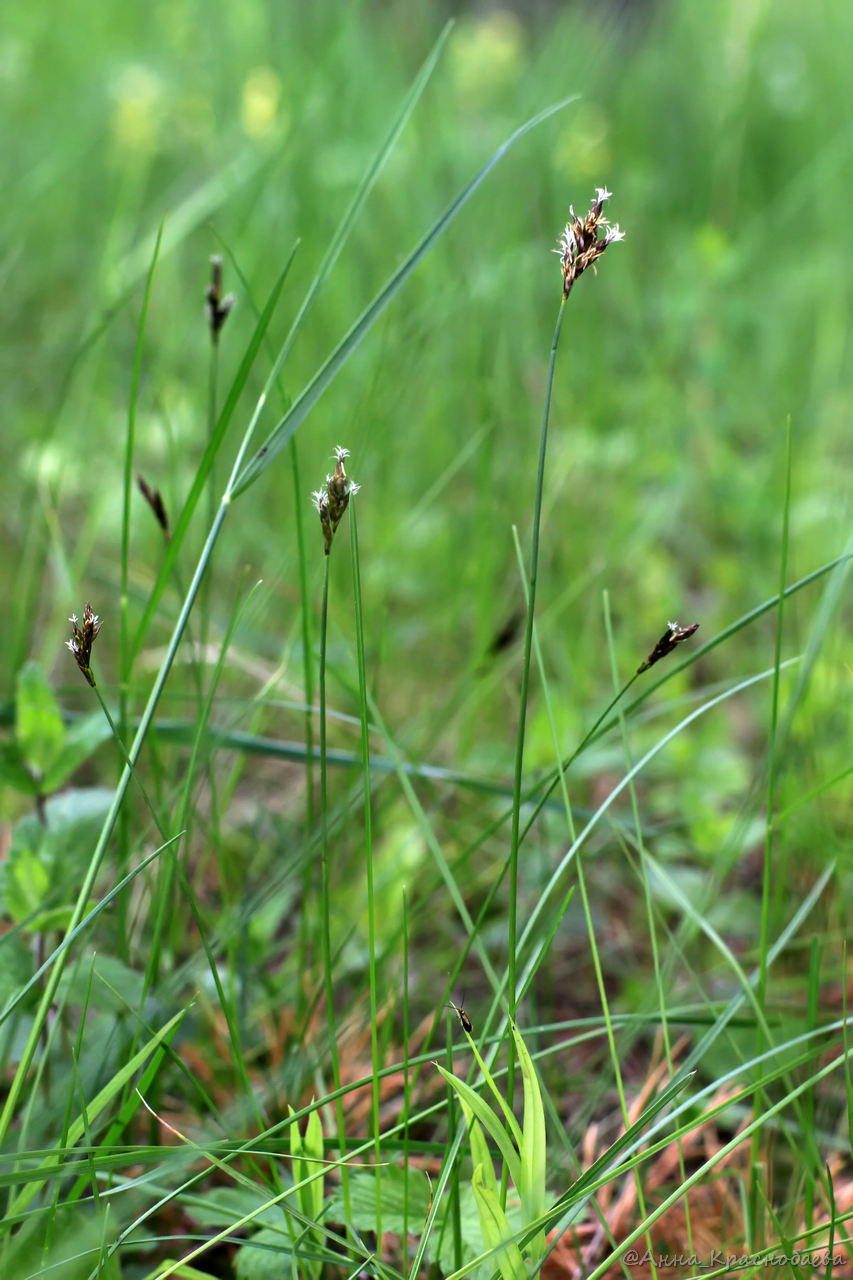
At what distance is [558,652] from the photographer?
5.00ft

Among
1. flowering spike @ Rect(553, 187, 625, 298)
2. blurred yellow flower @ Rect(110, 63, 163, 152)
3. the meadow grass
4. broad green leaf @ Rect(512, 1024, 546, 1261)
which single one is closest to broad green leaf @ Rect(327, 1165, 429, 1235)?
the meadow grass

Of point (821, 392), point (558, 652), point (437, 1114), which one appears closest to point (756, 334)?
point (821, 392)

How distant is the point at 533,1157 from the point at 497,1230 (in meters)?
0.05

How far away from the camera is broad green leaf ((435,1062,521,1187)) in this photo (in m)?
0.55

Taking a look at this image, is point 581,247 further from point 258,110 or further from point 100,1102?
point 258,110

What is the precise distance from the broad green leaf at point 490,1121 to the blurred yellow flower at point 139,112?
2.49m

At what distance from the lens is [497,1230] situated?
22.3 inches

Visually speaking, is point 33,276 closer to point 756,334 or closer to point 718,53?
point 756,334

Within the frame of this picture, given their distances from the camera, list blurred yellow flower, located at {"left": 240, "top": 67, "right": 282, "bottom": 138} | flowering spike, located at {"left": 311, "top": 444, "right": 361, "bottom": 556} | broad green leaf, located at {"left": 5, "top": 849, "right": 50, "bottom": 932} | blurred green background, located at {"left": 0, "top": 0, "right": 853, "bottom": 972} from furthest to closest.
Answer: blurred yellow flower, located at {"left": 240, "top": 67, "right": 282, "bottom": 138} < blurred green background, located at {"left": 0, "top": 0, "right": 853, "bottom": 972} < broad green leaf, located at {"left": 5, "top": 849, "right": 50, "bottom": 932} < flowering spike, located at {"left": 311, "top": 444, "right": 361, "bottom": 556}

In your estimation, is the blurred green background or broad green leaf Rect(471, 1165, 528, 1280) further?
the blurred green background

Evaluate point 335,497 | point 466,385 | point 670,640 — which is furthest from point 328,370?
point 466,385

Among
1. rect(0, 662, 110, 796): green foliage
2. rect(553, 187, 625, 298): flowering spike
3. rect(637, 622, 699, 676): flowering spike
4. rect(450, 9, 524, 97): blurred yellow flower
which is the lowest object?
rect(637, 622, 699, 676): flowering spike

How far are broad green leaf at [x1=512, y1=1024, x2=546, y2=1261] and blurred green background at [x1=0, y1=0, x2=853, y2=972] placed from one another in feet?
1.25

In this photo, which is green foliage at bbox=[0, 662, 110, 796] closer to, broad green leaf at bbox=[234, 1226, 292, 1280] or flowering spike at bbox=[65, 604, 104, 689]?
flowering spike at bbox=[65, 604, 104, 689]
